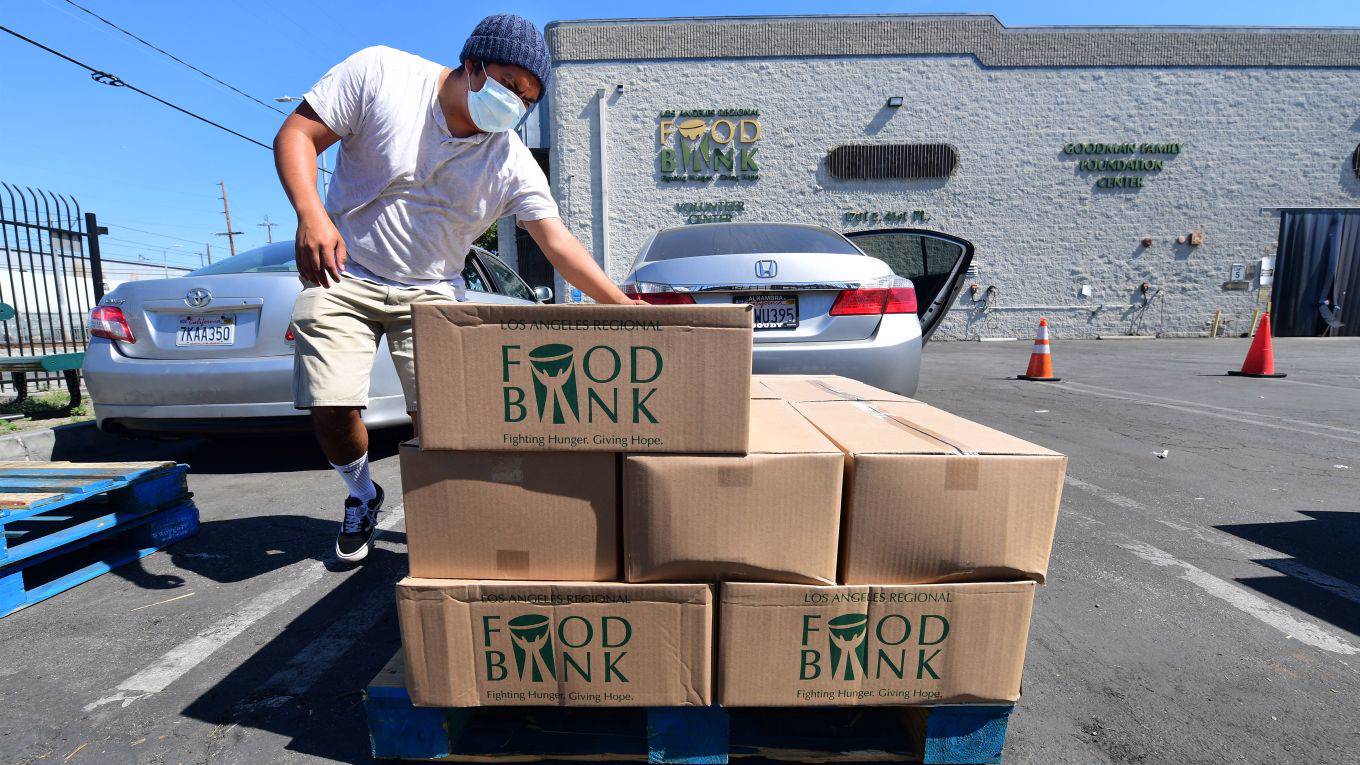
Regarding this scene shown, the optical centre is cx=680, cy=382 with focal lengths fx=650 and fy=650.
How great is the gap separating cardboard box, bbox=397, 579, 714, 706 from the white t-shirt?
1.23 m

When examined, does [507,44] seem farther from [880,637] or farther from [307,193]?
[880,637]

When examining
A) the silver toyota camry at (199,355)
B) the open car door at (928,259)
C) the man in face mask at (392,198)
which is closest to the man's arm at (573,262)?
the man in face mask at (392,198)

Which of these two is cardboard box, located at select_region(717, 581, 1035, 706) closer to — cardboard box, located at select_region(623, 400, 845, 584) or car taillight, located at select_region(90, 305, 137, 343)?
cardboard box, located at select_region(623, 400, 845, 584)

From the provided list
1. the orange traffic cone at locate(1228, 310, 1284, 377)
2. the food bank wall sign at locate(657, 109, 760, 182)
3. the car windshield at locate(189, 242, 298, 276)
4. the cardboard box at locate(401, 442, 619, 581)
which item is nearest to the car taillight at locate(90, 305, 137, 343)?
the car windshield at locate(189, 242, 298, 276)

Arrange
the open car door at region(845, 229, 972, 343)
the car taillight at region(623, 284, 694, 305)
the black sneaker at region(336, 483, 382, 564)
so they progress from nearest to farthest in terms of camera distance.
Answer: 1. the black sneaker at region(336, 483, 382, 564)
2. the car taillight at region(623, 284, 694, 305)
3. the open car door at region(845, 229, 972, 343)

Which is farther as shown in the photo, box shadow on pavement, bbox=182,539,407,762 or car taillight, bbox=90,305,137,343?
car taillight, bbox=90,305,137,343

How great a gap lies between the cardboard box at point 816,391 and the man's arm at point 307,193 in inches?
50.9

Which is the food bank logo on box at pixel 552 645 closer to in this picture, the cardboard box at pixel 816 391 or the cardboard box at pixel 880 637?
the cardboard box at pixel 880 637

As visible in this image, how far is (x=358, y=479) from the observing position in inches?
89.0

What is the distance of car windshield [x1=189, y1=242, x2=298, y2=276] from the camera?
3.54m

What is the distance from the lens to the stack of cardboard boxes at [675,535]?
1282 mm

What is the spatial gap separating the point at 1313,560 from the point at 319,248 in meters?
3.56

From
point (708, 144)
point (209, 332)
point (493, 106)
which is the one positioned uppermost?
point (708, 144)

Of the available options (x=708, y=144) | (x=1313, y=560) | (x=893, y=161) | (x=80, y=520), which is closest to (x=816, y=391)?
(x=1313, y=560)
